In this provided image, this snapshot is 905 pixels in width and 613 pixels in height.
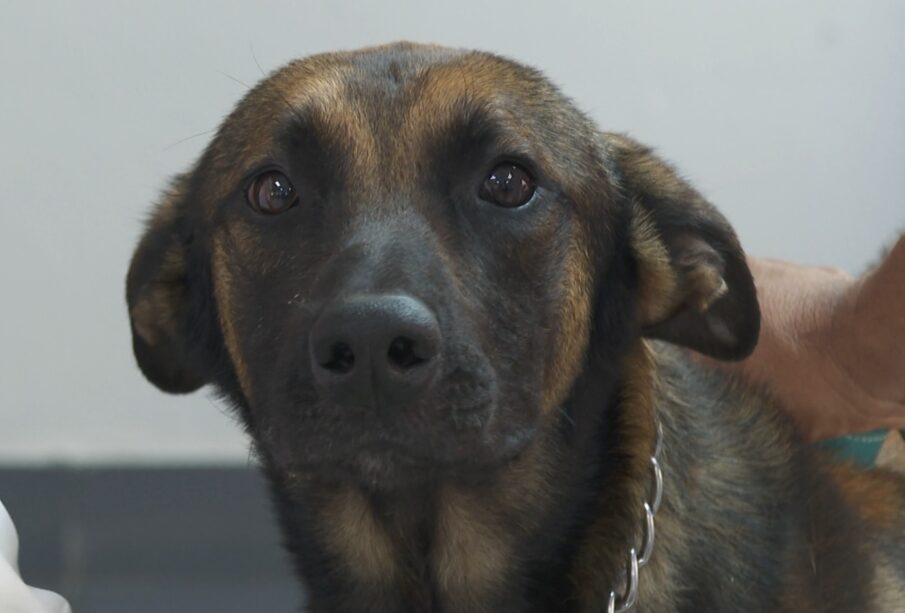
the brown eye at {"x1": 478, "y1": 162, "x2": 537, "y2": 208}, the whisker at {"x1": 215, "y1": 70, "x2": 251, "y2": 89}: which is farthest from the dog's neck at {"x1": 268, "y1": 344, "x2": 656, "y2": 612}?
the whisker at {"x1": 215, "y1": 70, "x2": 251, "y2": 89}

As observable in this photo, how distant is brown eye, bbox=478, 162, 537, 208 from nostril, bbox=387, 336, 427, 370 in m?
0.30

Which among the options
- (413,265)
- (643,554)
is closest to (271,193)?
(413,265)

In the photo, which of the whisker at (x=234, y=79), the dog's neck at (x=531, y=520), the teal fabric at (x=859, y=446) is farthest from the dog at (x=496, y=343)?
the whisker at (x=234, y=79)

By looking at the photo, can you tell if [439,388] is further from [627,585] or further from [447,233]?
[627,585]

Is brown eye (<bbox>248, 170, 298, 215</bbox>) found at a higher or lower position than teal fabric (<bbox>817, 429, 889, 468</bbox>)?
higher

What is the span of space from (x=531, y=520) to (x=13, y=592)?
629 mm

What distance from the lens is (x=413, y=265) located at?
130 cm

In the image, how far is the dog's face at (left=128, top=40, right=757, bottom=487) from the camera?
4.16 feet

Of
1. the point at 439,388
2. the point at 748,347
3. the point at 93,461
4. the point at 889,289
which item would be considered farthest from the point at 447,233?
the point at 93,461

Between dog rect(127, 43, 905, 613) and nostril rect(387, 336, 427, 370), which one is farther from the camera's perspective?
dog rect(127, 43, 905, 613)

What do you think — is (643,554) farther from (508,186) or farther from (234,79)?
(234,79)

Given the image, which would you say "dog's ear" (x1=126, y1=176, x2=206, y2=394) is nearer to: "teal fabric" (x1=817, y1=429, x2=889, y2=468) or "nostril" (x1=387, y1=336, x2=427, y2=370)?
"nostril" (x1=387, y1=336, x2=427, y2=370)

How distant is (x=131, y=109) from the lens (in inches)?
114

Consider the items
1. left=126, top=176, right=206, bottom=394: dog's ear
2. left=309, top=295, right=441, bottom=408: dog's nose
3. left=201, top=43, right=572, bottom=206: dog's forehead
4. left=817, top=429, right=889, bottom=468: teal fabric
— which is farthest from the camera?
left=817, top=429, right=889, bottom=468: teal fabric
